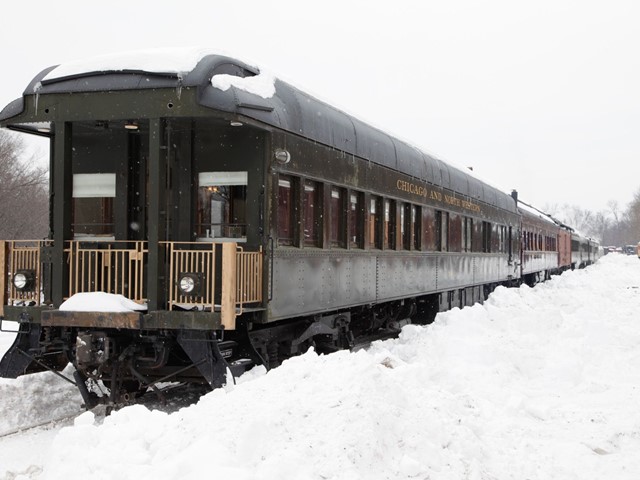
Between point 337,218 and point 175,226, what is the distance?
2.51 meters

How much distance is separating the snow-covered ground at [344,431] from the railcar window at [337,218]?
2.40m

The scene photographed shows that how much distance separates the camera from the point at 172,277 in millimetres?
7410

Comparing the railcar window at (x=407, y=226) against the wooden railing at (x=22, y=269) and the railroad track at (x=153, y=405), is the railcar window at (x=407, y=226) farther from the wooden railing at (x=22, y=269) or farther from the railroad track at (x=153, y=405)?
the wooden railing at (x=22, y=269)

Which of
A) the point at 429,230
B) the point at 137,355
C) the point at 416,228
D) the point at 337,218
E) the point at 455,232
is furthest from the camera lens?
the point at 455,232

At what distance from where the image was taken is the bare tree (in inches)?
1638

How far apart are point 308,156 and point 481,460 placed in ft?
14.5

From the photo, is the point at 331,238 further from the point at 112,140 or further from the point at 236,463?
the point at 236,463

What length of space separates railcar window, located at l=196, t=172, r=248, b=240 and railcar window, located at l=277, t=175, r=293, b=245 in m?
0.42

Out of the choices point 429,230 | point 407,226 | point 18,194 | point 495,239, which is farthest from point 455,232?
point 18,194

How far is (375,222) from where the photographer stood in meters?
11.1

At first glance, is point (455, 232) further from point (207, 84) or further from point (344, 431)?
point (344, 431)

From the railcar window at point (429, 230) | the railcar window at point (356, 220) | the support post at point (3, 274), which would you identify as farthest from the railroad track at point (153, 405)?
the railcar window at point (429, 230)

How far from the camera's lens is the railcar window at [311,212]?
28.8 feet

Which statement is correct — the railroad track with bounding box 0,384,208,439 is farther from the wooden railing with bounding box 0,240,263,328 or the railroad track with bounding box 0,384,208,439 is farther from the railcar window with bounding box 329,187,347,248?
the railcar window with bounding box 329,187,347,248
